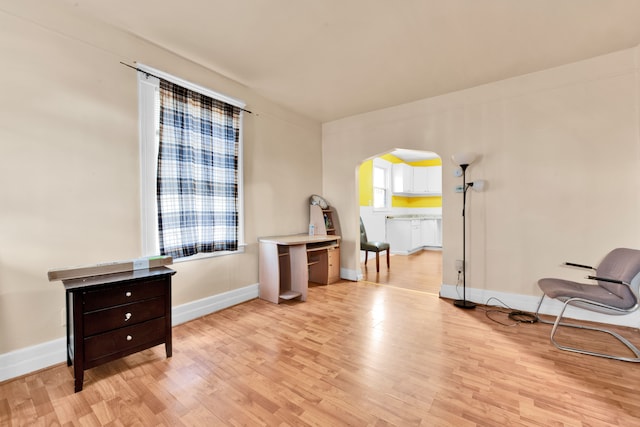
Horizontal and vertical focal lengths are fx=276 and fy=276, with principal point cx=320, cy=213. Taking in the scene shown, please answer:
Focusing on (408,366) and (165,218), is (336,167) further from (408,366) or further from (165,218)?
(408,366)

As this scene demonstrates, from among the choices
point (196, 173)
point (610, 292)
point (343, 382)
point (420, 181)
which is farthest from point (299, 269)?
point (420, 181)

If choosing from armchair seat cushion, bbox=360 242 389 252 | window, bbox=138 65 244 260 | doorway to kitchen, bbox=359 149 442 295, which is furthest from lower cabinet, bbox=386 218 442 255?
window, bbox=138 65 244 260

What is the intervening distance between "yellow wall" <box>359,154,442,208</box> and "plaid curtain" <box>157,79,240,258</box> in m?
3.36

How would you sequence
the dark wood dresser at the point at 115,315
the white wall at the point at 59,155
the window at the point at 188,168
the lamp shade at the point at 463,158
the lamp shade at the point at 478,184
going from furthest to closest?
the lamp shade at the point at 478,184
the lamp shade at the point at 463,158
the window at the point at 188,168
the white wall at the point at 59,155
the dark wood dresser at the point at 115,315

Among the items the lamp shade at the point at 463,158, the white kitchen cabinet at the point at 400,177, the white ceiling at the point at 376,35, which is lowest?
the lamp shade at the point at 463,158

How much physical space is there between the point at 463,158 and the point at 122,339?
149 inches

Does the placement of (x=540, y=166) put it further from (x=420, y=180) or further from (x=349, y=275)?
(x=420, y=180)

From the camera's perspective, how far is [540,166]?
3.15m

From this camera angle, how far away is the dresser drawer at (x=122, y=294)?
187 cm

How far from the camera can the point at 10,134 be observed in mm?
1956

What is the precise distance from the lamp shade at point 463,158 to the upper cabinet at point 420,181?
3933mm

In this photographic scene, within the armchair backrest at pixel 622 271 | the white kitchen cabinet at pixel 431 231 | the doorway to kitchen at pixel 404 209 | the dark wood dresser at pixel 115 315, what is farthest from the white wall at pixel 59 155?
the white kitchen cabinet at pixel 431 231

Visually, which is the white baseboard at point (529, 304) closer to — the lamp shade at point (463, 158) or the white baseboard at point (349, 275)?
the white baseboard at point (349, 275)

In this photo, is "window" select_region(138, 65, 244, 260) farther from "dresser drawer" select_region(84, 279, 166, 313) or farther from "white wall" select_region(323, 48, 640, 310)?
"white wall" select_region(323, 48, 640, 310)
